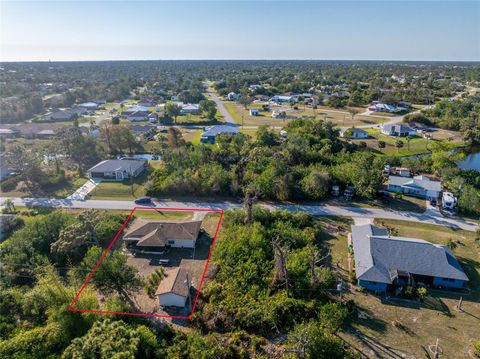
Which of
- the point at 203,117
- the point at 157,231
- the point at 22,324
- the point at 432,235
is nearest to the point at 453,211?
the point at 432,235

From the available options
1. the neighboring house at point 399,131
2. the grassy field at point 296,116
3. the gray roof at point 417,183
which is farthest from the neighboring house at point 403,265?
the grassy field at point 296,116

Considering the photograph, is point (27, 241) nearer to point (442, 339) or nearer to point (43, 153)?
point (43, 153)

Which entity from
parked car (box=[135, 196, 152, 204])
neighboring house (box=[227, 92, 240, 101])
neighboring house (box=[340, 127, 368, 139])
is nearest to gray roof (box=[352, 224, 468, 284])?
parked car (box=[135, 196, 152, 204])

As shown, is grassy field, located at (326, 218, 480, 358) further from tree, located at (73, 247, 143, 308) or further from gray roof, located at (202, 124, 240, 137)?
gray roof, located at (202, 124, 240, 137)

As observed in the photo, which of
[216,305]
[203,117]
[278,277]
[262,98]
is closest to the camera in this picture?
[216,305]

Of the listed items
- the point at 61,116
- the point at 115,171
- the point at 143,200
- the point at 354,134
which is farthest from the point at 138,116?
the point at 354,134

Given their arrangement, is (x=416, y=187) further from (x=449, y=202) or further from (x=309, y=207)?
(x=309, y=207)
